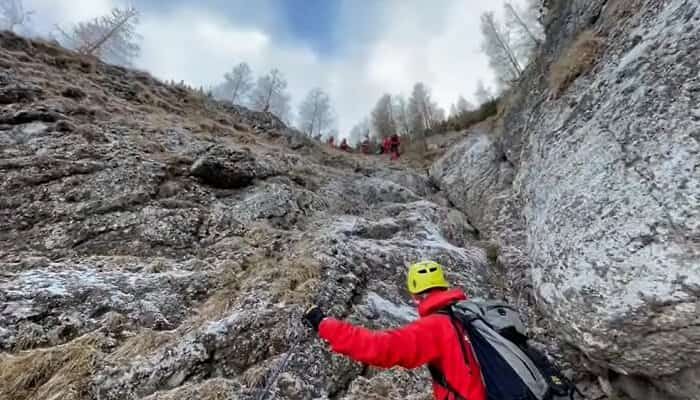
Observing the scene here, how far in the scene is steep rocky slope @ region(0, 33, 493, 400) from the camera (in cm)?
493

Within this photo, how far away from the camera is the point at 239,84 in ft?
148

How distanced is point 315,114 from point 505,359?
48385mm

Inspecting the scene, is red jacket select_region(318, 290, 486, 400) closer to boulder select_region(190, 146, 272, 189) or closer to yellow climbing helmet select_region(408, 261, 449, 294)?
yellow climbing helmet select_region(408, 261, 449, 294)

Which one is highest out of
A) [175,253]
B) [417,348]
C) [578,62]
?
[578,62]

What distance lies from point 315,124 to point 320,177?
121 feet

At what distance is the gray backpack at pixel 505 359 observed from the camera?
3355 mm

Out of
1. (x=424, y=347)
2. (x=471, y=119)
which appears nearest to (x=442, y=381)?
(x=424, y=347)

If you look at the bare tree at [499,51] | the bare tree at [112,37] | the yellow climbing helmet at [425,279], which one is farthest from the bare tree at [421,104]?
the yellow climbing helmet at [425,279]

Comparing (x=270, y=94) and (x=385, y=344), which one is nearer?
(x=385, y=344)

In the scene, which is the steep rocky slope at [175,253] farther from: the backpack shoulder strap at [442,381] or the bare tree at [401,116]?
the bare tree at [401,116]

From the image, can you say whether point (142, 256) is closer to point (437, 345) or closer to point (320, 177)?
point (437, 345)

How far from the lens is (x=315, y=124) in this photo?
163 feet

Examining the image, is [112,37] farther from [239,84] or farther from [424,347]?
[424,347]

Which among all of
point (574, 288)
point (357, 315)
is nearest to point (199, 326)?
point (357, 315)
